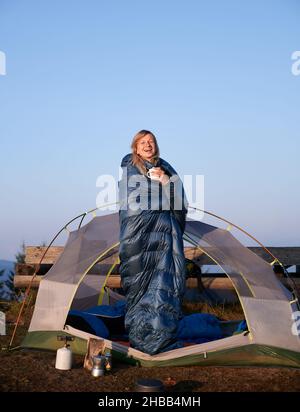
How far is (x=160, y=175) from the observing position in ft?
18.1

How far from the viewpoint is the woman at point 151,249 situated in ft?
16.9

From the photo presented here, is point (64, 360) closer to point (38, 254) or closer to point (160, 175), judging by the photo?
point (160, 175)

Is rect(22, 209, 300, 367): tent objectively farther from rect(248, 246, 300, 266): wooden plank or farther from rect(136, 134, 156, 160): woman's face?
rect(248, 246, 300, 266): wooden plank

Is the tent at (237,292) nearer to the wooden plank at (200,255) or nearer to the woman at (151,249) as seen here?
the woman at (151,249)

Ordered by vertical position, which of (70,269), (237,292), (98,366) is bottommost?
(98,366)

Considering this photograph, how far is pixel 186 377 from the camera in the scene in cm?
461

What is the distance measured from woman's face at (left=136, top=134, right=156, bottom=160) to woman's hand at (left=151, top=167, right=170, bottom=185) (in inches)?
6.5

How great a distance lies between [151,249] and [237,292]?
0.96m

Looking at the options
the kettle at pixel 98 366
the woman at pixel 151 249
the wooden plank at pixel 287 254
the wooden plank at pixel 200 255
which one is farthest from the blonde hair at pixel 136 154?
the wooden plank at pixel 287 254

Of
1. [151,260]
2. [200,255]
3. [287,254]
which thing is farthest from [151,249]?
[287,254]

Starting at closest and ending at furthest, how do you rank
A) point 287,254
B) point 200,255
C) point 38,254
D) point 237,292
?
point 237,292
point 200,255
point 287,254
point 38,254

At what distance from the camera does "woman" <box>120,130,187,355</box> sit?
203 inches

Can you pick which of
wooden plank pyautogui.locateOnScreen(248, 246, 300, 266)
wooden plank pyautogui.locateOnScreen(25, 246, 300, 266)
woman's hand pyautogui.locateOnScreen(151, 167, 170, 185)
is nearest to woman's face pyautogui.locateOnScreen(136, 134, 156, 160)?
woman's hand pyautogui.locateOnScreen(151, 167, 170, 185)
